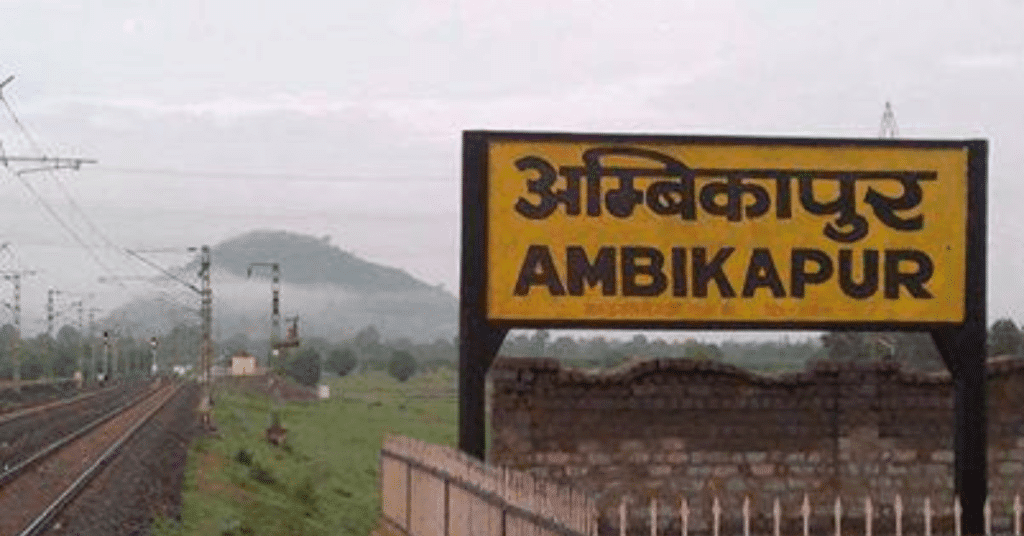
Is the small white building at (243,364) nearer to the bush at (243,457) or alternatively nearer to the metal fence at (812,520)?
the bush at (243,457)

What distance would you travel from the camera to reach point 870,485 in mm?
21438

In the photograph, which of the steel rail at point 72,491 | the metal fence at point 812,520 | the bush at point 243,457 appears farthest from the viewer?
the bush at point 243,457

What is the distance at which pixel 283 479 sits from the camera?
4072 cm

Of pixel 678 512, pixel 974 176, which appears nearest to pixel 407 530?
pixel 678 512

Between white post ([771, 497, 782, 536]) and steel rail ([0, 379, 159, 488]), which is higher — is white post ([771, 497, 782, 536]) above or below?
above

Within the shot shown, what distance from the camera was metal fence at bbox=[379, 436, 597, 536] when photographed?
1127cm

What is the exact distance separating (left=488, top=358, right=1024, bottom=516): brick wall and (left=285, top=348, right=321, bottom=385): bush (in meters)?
166

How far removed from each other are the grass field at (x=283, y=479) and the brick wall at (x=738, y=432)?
7499mm

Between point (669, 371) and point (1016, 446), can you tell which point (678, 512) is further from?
point (1016, 446)

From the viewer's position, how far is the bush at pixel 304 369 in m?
187

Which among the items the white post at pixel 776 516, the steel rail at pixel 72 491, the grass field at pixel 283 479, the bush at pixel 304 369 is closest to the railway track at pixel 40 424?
the steel rail at pixel 72 491

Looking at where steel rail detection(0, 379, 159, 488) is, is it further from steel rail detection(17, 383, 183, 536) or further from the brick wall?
the brick wall

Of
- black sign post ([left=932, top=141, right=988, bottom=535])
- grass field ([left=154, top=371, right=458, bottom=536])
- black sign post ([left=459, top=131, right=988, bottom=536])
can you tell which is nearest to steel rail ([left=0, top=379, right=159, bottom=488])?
grass field ([left=154, top=371, right=458, bottom=536])

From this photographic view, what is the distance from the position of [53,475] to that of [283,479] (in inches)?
309
